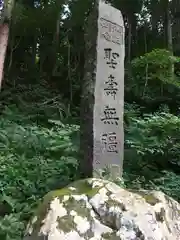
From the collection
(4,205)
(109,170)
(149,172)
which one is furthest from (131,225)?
(149,172)

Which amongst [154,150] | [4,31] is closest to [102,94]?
[154,150]

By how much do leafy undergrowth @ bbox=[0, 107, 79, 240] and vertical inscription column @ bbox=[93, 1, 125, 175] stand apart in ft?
2.16

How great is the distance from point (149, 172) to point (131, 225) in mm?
2708

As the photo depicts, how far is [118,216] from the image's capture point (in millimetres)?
3318

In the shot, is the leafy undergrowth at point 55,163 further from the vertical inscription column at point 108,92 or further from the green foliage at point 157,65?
the green foliage at point 157,65

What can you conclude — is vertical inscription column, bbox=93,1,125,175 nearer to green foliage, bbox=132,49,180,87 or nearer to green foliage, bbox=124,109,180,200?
green foliage, bbox=124,109,180,200

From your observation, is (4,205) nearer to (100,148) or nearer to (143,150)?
(100,148)

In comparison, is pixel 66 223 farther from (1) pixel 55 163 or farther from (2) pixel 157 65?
(2) pixel 157 65

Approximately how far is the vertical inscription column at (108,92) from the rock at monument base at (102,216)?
853 millimetres

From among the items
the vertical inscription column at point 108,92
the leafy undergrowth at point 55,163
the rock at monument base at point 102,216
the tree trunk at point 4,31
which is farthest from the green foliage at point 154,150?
the tree trunk at point 4,31

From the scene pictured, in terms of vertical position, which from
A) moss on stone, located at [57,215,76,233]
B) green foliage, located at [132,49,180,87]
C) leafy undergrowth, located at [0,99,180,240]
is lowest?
moss on stone, located at [57,215,76,233]

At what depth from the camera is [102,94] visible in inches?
177

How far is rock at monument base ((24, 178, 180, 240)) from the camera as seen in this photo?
3180 millimetres

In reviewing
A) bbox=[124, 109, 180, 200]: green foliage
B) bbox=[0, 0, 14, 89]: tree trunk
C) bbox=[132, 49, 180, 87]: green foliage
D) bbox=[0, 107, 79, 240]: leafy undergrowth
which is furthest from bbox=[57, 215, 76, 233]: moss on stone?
bbox=[132, 49, 180, 87]: green foliage
